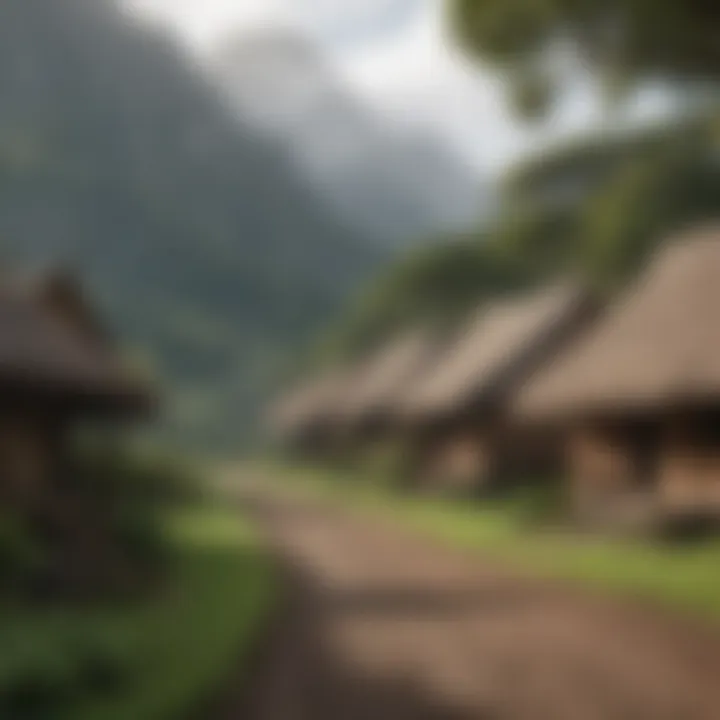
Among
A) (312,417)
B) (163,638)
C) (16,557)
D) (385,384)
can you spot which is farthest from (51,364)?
(312,417)

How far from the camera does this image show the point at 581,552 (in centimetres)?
1486

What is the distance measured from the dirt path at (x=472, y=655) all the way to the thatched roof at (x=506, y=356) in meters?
11.0

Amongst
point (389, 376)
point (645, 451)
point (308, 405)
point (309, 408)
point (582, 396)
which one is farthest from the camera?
point (308, 405)

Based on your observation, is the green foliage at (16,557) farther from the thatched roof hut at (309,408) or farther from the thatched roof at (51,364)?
the thatched roof hut at (309,408)

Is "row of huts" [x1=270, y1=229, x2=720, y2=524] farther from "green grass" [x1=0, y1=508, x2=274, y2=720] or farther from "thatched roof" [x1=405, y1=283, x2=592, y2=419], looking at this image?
"green grass" [x1=0, y1=508, x2=274, y2=720]

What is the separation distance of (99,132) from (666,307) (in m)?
9.45

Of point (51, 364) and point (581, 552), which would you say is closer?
point (51, 364)

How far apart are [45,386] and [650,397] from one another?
854 cm

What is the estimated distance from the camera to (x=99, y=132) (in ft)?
46.3

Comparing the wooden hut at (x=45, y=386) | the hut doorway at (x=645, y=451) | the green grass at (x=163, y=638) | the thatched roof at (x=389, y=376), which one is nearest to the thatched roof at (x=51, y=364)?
the wooden hut at (x=45, y=386)

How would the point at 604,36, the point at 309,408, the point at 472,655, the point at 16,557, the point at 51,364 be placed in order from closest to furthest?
the point at 472,655 < the point at 16,557 < the point at 604,36 < the point at 51,364 < the point at 309,408

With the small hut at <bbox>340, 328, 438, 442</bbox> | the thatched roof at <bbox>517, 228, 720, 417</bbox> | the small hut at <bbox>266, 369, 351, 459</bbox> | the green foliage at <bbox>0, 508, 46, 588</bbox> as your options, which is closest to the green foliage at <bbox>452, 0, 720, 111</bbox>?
the thatched roof at <bbox>517, 228, 720, 417</bbox>

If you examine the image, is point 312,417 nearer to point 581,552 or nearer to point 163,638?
point 581,552

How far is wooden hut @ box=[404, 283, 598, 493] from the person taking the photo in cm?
2452
